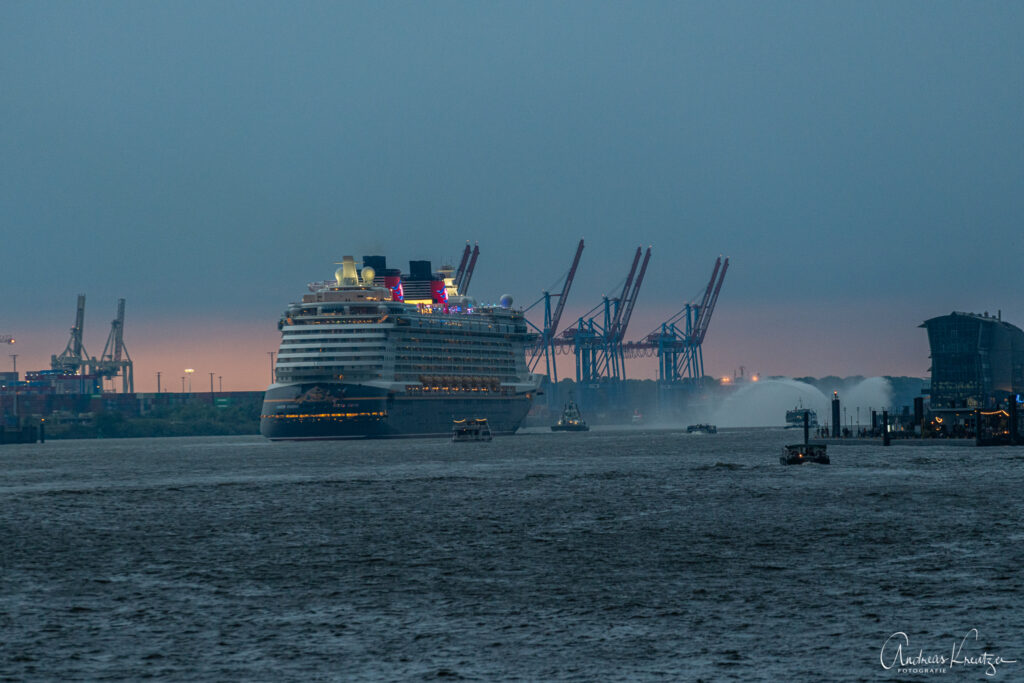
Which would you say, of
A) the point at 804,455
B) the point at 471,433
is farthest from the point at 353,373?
the point at 804,455

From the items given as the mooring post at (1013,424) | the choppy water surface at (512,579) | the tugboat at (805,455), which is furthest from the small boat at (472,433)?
the choppy water surface at (512,579)

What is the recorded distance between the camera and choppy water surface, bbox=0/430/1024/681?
3173cm

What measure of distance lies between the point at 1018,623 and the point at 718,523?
28.8 metres

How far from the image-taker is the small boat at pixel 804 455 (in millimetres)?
114625

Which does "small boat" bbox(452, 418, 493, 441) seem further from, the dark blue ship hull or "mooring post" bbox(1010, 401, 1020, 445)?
"mooring post" bbox(1010, 401, 1020, 445)

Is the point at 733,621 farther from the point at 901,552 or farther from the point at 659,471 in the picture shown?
the point at 659,471

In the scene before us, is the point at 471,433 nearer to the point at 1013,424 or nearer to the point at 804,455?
the point at 1013,424

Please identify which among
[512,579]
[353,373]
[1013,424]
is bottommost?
[512,579]

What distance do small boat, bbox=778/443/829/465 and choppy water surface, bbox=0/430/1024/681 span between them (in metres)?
22.8

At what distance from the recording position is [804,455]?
378 ft

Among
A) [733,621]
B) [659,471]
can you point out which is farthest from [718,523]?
[659,471]

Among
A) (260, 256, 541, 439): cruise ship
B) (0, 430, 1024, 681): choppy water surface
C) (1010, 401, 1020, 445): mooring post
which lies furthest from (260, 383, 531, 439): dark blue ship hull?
(0, 430, 1024, 681): choppy water surface

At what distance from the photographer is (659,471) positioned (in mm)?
108000

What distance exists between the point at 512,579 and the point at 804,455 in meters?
74.3
